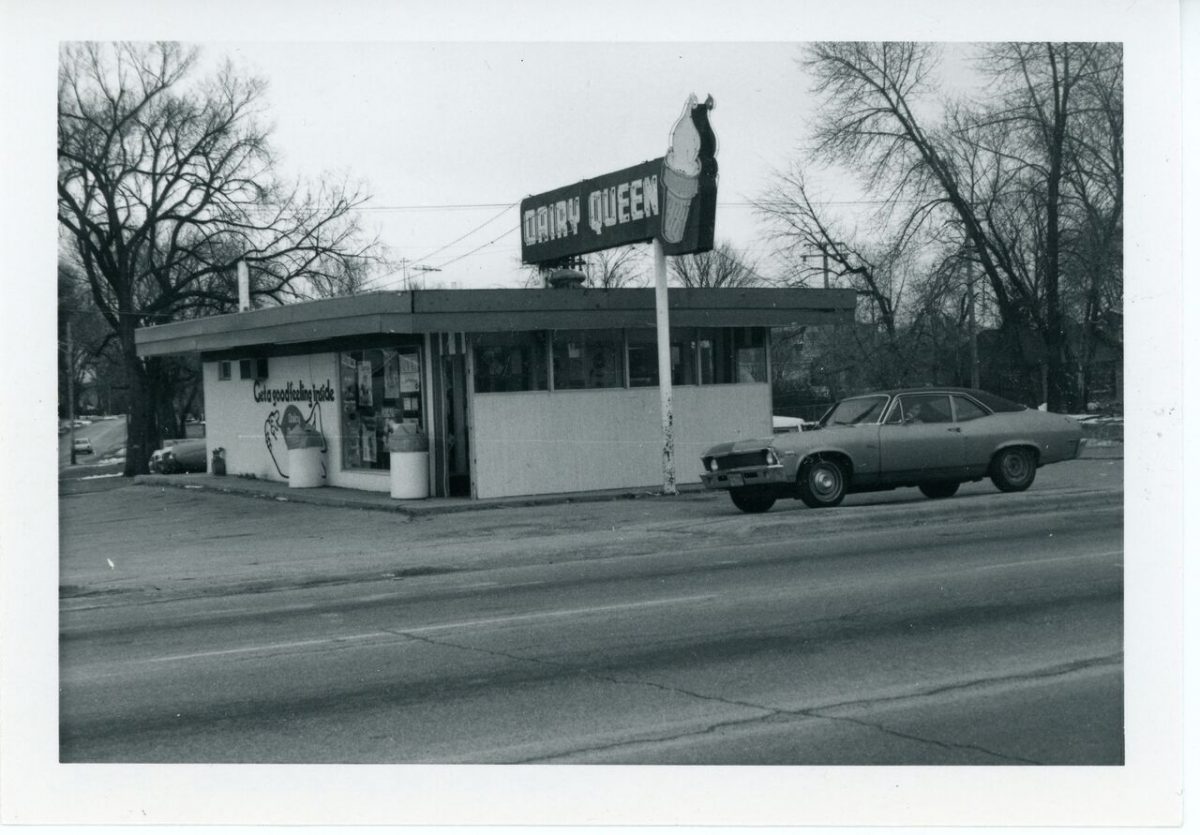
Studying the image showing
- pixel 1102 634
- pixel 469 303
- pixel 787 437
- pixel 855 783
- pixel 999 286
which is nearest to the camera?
pixel 855 783

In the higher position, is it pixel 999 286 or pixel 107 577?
pixel 999 286

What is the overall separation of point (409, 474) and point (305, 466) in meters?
3.78

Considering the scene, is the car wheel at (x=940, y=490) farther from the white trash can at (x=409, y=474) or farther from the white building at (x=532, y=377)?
the white trash can at (x=409, y=474)

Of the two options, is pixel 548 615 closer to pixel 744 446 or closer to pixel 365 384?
pixel 744 446

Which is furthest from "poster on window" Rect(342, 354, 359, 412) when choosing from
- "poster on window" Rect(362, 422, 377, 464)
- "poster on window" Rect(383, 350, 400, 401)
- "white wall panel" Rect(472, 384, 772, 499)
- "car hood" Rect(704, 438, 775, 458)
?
"car hood" Rect(704, 438, 775, 458)

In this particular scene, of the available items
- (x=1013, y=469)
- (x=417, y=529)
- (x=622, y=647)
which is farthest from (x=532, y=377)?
(x=622, y=647)

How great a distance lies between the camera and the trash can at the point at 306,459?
23.3 meters

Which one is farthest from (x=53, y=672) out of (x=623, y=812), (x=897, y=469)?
(x=897, y=469)

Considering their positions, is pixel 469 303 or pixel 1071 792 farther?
pixel 469 303

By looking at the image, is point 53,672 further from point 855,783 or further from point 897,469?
point 897,469

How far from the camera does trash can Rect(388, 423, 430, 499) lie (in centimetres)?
2033

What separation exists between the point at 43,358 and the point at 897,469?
11414 mm

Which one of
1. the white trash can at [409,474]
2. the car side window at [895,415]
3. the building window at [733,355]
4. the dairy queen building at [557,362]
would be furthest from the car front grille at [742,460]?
the white trash can at [409,474]

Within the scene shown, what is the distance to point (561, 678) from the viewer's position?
793cm
